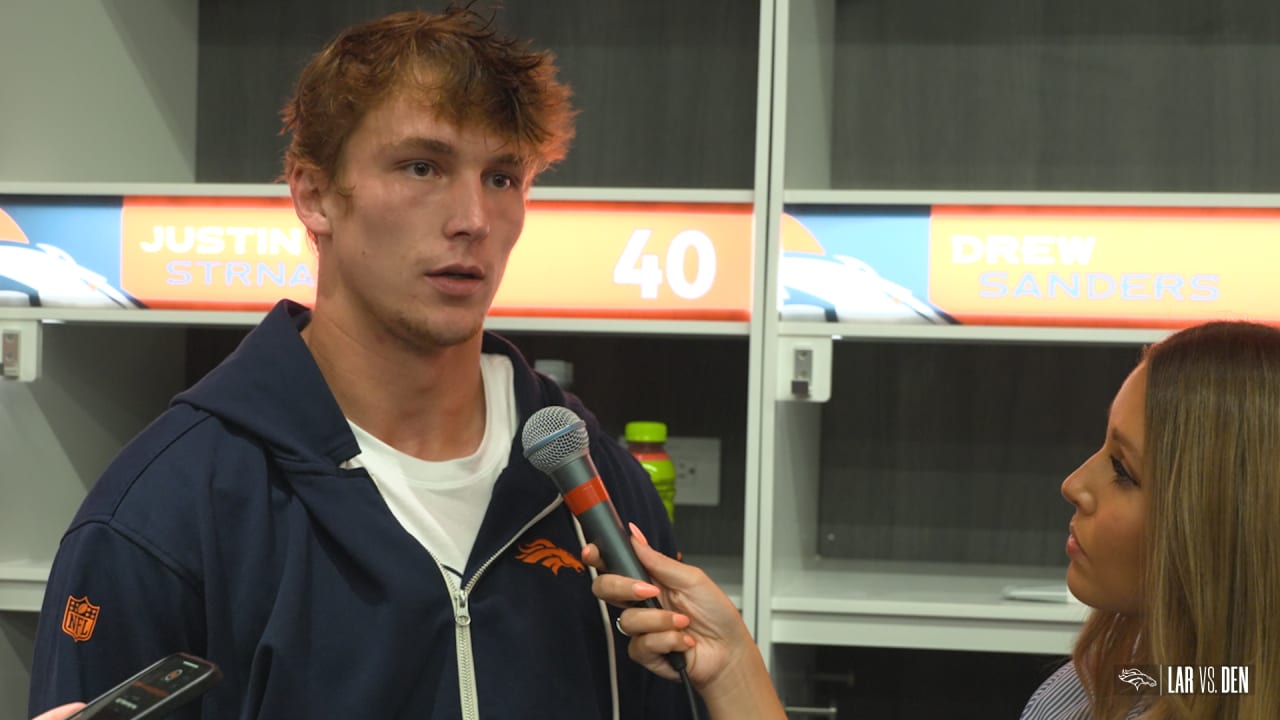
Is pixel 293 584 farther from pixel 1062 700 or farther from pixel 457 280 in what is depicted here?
pixel 1062 700

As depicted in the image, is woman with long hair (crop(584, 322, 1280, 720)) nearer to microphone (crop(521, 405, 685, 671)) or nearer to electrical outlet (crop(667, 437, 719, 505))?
microphone (crop(521, 405, 685, 671))

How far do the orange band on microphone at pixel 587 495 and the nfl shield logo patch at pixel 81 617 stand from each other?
0.37 m

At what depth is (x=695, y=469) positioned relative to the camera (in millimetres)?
2357

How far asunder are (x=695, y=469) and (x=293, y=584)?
1409 mm

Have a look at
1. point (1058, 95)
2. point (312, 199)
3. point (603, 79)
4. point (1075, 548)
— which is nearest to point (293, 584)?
point (312, 199)

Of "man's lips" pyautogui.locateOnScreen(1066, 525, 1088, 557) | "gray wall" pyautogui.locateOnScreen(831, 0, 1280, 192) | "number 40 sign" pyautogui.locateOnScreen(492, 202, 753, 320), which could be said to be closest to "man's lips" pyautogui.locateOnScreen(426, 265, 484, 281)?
"man's lips" pyautogui.locateOnScreen(1066, 525, 1088, 557)

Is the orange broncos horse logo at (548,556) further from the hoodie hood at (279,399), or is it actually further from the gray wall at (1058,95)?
the gray wall at (1058,95)

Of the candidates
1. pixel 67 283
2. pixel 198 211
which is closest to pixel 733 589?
pixel 198 211

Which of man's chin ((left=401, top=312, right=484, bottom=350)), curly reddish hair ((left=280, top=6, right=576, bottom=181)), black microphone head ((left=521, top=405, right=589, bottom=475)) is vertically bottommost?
black microphone head ((left=521, top=405, right=589, bottom=475))

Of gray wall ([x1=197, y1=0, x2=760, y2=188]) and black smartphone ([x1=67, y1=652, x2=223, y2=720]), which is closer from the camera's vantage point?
black smartphone ([x1=67, y1=652, x2=223, y2=720])

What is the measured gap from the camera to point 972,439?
233 centimetres

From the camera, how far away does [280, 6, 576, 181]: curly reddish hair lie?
1.12m

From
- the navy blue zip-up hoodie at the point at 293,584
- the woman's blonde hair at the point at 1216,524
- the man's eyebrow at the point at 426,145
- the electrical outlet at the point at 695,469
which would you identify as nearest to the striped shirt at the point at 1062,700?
the woman's blonde hair at the point at 1216,524

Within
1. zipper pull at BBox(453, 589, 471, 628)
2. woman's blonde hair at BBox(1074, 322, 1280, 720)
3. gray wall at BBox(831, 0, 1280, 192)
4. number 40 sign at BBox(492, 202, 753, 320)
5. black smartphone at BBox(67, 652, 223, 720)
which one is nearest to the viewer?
black smartphone at BBox(67, 652, 223, 720)
